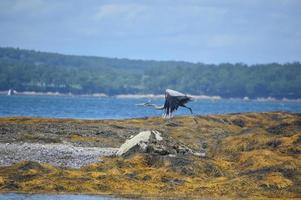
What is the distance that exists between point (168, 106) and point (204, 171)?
19.7m

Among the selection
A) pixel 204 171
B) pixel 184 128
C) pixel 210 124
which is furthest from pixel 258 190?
pixel 210 124

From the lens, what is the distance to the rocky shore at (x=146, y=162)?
1310 inches

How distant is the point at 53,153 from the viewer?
39812mm

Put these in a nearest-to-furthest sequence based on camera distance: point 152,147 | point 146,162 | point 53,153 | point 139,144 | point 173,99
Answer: point 146,162
point 152,147
point 139,144
point 53,153
point 173,99

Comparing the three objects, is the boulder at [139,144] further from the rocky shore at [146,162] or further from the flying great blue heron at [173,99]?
the flying great blue heron at [173,99]

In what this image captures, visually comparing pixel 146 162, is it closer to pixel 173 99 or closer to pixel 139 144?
pixel 139 144

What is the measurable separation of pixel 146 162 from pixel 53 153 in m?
5.04

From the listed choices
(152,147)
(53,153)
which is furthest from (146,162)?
(53,153)

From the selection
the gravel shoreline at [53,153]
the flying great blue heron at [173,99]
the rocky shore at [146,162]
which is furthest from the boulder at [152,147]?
the flying great blue heron at [173,99]

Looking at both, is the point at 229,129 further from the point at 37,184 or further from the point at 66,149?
the point at 37,184

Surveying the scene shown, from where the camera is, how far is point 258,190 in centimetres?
3309

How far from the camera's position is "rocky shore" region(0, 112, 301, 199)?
33.3m

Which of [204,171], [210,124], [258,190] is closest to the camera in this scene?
[258,190]

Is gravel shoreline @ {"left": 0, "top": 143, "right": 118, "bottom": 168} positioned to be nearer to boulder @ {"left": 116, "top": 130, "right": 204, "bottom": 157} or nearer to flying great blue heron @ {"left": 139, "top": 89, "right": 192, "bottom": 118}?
boulder @ {"left": 116, "top": 130, "right": 204, "bottom": 157}
